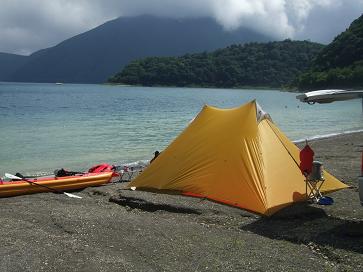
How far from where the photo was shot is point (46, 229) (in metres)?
7.42

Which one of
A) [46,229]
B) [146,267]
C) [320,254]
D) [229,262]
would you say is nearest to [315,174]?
[320,254]

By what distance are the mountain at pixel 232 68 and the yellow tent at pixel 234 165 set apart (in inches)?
6419

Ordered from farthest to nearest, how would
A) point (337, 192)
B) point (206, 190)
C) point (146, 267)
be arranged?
point (337, 192) → point (206, 190) → point (146, 267)

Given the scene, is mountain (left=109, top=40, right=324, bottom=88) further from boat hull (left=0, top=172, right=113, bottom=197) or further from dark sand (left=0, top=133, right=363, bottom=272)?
dark sand (left=0, top=133, right=363, bottom=272)

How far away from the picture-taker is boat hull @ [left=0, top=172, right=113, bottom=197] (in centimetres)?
1018

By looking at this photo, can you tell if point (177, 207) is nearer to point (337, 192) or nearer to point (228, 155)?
point (228, 155)

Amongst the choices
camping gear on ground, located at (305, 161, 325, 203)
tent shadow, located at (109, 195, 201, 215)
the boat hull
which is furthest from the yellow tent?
the boat hull

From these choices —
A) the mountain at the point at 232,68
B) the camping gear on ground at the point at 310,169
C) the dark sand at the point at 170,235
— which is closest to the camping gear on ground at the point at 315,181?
the camping gear on ground at the point at 310,169

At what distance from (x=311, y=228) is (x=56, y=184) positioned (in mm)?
5723

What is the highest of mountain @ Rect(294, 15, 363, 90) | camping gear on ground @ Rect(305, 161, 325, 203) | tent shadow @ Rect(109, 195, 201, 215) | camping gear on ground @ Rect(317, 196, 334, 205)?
mountain @ Rect(294, 15, 363, 90)

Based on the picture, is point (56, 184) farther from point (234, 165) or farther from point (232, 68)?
point (232, 68)

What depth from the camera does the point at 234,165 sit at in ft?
30.0

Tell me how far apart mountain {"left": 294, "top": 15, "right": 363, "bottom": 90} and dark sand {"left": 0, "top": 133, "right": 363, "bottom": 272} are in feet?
306

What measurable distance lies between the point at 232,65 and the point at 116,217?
172964 millimetres
